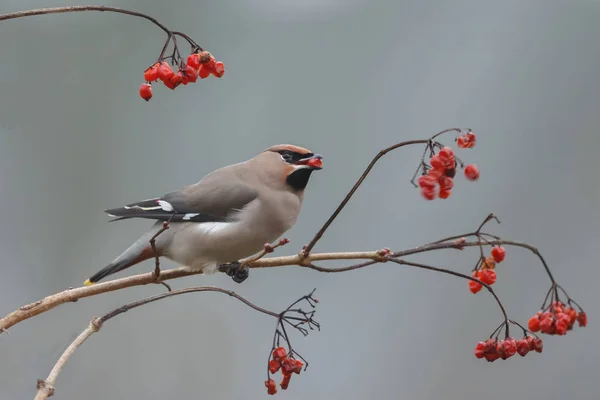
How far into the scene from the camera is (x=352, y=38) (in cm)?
871

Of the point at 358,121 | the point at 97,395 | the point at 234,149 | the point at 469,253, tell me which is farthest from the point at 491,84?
the point at 97,395

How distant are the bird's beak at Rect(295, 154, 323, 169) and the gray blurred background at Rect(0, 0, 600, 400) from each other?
221 cm

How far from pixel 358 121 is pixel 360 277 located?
139 cm

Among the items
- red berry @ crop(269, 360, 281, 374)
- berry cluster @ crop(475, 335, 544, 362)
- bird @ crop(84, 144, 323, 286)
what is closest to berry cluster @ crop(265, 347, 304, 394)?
red berry @ crop(269, 360, 281, 374)

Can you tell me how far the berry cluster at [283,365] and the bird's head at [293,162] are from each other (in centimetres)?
110

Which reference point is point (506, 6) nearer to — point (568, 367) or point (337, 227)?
point (337, 227)

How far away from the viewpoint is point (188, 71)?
2.48 m

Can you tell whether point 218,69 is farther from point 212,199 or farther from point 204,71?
point 212,199

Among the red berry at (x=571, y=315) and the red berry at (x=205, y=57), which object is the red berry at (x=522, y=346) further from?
the red berry at (x=205, y=57)

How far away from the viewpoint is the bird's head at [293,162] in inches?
142

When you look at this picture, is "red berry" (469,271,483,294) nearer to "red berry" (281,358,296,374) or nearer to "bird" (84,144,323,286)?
"red berry" (281,358,296,374)

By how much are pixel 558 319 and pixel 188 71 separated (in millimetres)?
1110

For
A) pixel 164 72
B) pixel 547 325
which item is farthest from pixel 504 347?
pixel 164 72

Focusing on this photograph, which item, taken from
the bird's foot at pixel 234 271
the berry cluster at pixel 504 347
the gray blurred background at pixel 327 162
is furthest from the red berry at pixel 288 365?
the gray blurred background at pixel 327 162
